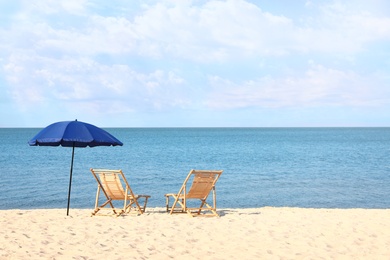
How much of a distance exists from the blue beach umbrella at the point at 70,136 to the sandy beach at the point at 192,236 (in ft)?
4.92

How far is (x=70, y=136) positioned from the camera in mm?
8797

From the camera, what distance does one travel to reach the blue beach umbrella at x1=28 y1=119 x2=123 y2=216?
28.6ft

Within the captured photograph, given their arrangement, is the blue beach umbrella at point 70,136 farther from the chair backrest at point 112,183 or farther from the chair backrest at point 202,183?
the chair backrest at point 202,183

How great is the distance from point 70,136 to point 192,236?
3096mm

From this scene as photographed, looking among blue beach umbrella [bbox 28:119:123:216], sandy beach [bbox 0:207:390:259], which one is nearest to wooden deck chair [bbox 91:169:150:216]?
sandy beach [bbox 0:207:390:259]

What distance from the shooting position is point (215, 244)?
702 centimetres

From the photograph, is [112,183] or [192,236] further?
[112,183]

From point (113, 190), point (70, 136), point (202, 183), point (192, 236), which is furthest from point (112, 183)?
point (192, 236)

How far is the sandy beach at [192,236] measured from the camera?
6379 millimetres

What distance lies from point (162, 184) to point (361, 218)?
12.8 m

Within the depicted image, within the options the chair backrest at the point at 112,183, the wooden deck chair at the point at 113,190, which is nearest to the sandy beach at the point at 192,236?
the wooden deck chair at the point at 113,190

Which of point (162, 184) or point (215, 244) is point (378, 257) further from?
point (162, 184)

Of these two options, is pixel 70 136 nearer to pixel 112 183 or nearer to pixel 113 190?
pixel 112 183

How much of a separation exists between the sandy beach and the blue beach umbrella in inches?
59.1
